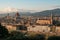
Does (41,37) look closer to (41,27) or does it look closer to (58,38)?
(58,38)

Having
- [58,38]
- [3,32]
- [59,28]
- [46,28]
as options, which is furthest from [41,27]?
[58,38]

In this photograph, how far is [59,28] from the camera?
3272cm

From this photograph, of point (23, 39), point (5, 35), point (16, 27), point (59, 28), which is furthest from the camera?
point (16, 27)

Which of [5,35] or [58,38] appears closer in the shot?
[58,38]

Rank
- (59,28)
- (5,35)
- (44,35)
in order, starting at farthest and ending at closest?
1. (59,28)
2. (5,35)
3. (44,35)

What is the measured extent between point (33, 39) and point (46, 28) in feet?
31.5

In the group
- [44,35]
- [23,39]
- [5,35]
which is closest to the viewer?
[23,39]

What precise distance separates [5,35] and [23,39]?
14.3ft

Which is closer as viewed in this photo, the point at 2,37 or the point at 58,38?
the point at 58,38

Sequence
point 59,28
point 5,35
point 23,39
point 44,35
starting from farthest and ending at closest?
point 59,28 < point 5,35 < point 44,35 < point 23,39

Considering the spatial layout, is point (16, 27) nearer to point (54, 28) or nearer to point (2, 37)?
point (54, 28)

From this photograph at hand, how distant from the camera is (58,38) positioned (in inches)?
941

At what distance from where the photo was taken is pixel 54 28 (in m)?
33.2

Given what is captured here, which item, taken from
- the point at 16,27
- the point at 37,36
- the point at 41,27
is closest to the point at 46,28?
the point at 41,27
